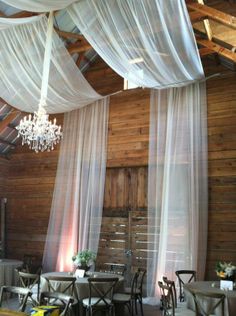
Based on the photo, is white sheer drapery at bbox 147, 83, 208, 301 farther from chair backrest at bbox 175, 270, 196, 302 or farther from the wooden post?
the wooden post

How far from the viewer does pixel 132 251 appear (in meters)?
7.33

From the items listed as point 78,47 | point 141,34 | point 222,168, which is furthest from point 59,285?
point 78,47

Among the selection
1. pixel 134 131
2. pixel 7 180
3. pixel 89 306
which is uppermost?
pixel 134 131

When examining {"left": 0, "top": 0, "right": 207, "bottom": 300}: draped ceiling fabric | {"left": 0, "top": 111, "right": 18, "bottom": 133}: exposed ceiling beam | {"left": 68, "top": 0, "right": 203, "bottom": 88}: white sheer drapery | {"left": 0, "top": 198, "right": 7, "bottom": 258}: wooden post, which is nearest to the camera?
{"left": 68, "top": 0, "right": 203, "bottom": 88}: white sheer drapery

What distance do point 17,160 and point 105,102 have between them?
3.01 metres

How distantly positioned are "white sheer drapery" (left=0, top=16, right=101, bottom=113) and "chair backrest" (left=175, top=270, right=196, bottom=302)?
3.82 meters

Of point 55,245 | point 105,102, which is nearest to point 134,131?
point 105,102

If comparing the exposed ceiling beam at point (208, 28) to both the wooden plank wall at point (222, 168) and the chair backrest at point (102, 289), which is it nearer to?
the wooden plank wall at point (222, 168)

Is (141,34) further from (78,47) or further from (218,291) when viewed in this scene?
(218,291)

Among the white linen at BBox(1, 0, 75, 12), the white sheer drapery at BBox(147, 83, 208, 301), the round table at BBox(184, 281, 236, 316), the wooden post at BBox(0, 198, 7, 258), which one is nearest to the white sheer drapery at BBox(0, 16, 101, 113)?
the white linen at BBox(1, 0, 75, 12)

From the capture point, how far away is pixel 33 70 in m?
5.82

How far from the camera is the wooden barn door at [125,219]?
7.31m

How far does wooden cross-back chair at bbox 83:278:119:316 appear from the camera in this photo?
15.8 ft

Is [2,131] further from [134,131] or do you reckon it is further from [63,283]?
[63,283]
